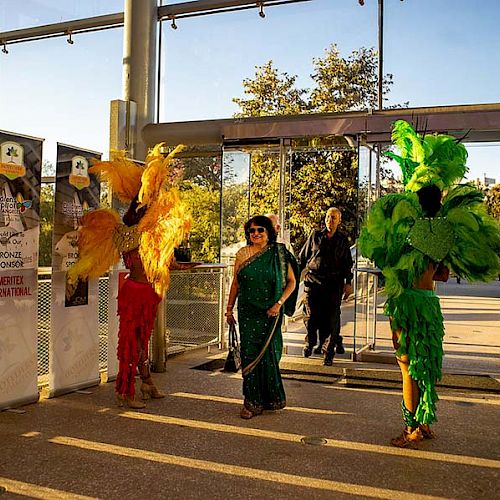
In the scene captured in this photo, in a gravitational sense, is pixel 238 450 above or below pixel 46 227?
below

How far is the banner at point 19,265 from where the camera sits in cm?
471

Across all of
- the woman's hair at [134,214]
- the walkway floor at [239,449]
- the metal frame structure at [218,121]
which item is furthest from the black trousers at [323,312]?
the woman's hair at [134,214]

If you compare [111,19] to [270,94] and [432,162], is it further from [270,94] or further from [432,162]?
[432,162]

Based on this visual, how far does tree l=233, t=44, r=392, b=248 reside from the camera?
24.1 feet

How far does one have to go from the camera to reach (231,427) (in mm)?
4441

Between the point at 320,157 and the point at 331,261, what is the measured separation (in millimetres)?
1671

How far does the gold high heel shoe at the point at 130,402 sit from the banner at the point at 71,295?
644mm

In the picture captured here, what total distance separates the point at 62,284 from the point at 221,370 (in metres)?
1.94

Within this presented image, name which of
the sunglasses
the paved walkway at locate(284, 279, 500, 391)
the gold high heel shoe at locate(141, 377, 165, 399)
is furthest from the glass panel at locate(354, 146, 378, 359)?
the gold high heel shoe at locate(141, 377, 165, 399)

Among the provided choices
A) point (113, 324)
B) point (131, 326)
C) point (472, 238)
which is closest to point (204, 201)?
point (113, 324)

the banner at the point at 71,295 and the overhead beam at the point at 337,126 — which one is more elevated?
the overhead beam at the point at 337,126

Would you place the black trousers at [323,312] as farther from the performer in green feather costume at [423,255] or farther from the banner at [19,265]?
the banner at [19,265]

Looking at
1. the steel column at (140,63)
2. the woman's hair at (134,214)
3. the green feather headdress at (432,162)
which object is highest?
the steel column at (140,63)

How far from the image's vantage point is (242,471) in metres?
3.57
